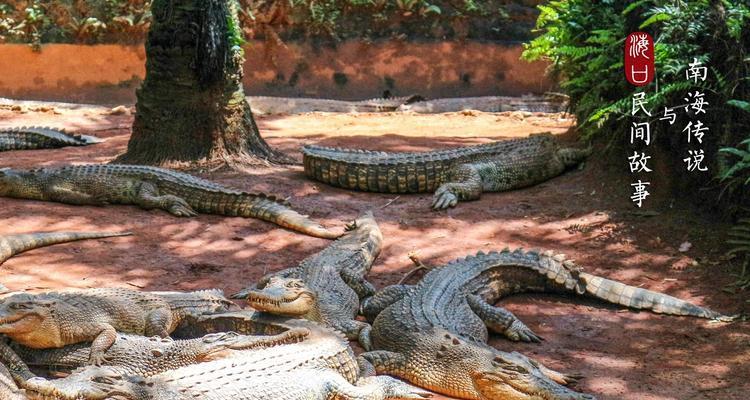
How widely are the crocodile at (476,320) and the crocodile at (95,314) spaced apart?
1015mm

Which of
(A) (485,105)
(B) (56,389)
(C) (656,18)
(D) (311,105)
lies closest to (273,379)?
(B) (56,389)

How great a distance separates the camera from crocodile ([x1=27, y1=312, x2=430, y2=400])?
11.5 ft

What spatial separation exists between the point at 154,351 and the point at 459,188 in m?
4.22

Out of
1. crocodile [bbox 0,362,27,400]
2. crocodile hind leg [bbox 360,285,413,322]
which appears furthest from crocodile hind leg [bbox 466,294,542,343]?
crocodile [bbox 0,362,27,400]

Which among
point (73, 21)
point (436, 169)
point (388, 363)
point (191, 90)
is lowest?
point (388, 363)

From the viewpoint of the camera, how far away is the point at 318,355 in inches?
159

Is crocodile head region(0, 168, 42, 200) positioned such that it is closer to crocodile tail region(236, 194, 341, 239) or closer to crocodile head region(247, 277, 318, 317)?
crocodile tail region(236, 194, 341, 239)

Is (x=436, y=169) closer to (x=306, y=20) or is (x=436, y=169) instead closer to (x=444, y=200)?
(x=444, y=200)

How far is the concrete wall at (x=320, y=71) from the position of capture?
1544cm

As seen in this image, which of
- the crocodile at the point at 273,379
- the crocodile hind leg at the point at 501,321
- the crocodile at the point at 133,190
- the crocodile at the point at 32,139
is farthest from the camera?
the crocodile at the point at 32,139

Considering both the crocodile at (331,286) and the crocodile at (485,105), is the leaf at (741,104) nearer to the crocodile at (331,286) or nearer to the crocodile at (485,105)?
the crocodile at (331,286)

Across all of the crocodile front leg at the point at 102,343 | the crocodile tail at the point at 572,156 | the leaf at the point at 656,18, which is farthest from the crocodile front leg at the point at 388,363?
the crocodile tail at the point at 572,156

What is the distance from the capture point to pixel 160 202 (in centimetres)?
738

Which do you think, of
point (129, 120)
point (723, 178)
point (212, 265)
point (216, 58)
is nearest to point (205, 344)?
point (212, 265)
